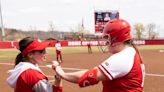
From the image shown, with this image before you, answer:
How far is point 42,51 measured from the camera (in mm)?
3705

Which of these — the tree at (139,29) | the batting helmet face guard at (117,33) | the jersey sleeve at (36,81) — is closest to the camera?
the batting helmet face guard at (117,33)

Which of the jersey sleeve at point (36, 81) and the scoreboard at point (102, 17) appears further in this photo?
the scoreboard at point (102, 17)

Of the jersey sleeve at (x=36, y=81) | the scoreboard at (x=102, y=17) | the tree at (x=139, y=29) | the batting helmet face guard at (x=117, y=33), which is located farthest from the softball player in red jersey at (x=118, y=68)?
the tree at (x=139, y=29)

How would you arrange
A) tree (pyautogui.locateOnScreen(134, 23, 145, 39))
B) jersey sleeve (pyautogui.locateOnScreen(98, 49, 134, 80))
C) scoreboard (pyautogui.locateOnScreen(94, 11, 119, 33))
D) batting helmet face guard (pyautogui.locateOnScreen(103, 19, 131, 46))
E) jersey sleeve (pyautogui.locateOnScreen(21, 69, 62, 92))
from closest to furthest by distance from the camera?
jersey sleeve (pyautogui.locateOnScreen(98, 49, 134, 80)) < batting helmet face guard (pyautogui.locateOnScreen(103, 19, 131, 46)) < jersey sleeve (pyautogui.locateOnScreen(21, 69, 62, 92)) < scoreboard (pyautogui.locateOnScreen(94, 11, 119, 33)) < tree (pyautogui.locateOnScreen(134, 23, 145, 39))

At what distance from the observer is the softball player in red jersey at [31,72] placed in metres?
3.45

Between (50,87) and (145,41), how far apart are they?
75481 millimetres

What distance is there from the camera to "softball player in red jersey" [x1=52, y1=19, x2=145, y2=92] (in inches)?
117

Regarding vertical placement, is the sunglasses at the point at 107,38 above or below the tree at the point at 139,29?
above

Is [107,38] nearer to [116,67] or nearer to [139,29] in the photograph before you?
[116,67]

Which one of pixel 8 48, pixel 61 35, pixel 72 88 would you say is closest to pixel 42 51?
pixel 72 88

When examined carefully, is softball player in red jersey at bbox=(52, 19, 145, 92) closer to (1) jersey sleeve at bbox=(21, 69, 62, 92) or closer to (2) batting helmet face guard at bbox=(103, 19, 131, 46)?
(2) batting helmet face guard at bbox=(103, 19, 131, 46)

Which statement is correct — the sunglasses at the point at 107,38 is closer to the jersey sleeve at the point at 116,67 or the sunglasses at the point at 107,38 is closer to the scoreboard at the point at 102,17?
the jersey sleeve at the point at 116,67

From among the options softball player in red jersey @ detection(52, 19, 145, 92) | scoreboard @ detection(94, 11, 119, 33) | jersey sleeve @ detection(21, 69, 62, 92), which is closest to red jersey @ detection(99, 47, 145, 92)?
softball player in red jersey @ detection(52, 19, 145, 92)

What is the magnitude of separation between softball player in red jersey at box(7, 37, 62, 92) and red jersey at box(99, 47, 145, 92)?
616 millimetres
